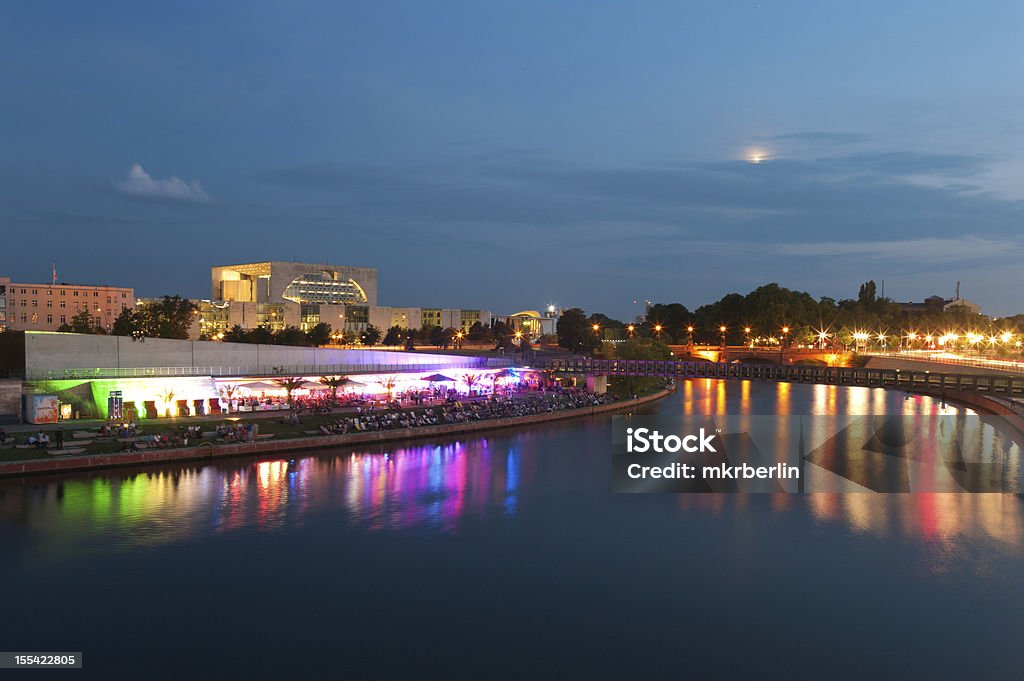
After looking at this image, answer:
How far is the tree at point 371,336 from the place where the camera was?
69312 millimetres

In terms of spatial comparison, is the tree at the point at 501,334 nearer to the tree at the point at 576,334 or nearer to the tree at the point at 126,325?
the tree at the point at 576,334

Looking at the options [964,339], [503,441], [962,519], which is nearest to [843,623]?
[962,519]

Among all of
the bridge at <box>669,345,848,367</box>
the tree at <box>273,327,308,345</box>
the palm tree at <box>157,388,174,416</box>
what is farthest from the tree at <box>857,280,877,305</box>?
the palm tree at <box>157,388,174,416</box>

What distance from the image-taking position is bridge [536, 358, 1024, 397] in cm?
3659

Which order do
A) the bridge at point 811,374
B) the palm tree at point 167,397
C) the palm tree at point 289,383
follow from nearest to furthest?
the palm tree at point 167,397
the palm tree at point 289,383
the bridge at point 811,374

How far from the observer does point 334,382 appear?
92.2ft

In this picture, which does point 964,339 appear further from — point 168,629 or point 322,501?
point 168,629

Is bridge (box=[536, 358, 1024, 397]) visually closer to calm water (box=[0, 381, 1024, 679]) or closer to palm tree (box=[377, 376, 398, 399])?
palm tree (box=[377, 376, 398, 399])

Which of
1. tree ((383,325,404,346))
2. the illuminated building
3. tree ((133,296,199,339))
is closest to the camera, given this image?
tree ((133,296,199,339))

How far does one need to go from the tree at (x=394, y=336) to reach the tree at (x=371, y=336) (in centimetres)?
83

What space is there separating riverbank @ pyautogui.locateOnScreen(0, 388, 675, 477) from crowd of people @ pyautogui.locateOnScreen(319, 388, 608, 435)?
31cm

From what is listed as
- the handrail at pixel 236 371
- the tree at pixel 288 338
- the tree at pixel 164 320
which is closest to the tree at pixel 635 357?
the handrail at pixel 236 371

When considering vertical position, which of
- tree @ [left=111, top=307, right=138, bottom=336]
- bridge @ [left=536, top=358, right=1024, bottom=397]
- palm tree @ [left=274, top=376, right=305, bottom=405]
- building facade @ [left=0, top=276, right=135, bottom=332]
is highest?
building facade @ [left=0, top=276, right=135, bottom=332]

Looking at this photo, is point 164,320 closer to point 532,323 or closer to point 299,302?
point 299,302
